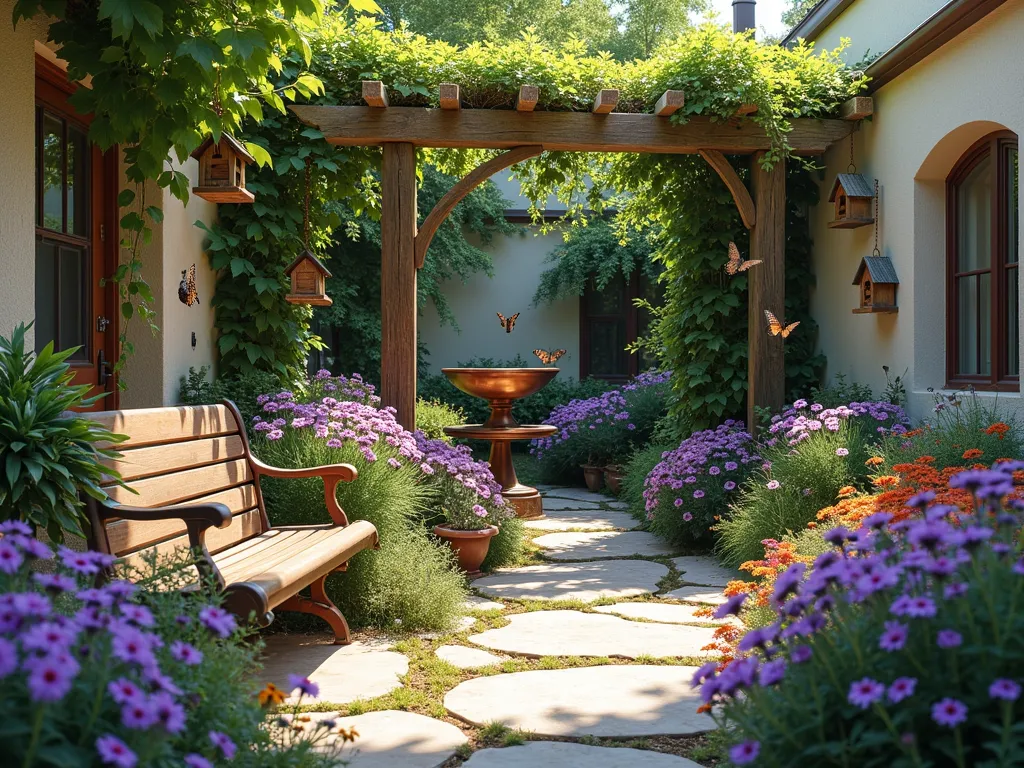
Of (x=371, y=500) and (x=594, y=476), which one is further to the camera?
(x=594, y=476)

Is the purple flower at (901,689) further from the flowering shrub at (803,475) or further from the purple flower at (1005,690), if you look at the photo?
the flowering shrub at (803,475)

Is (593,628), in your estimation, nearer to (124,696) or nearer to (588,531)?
(588,531)

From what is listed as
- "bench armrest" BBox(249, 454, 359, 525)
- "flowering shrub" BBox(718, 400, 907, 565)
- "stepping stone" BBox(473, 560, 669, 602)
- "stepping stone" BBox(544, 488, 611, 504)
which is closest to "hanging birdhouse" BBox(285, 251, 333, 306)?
"bench armrest" BBox(249, 454, 359, 525)

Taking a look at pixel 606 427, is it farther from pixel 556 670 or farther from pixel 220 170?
pixel 556 670

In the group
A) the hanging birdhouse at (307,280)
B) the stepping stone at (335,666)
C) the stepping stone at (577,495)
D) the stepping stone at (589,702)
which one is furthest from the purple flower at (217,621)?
the stepping stone at (577,495)

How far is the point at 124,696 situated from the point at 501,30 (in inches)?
799

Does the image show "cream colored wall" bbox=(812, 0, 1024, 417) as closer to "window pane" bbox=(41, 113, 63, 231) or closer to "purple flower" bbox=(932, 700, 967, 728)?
"purple flower" bbox=(932, 700, 967, 728)

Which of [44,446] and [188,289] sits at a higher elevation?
[188,289]

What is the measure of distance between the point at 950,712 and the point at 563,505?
7284 millimetres

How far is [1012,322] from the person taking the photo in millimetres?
5516

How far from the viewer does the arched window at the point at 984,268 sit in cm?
552

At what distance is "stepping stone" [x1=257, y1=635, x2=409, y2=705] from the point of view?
3465mm

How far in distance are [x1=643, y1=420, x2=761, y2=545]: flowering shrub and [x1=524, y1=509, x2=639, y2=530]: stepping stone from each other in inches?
30.1

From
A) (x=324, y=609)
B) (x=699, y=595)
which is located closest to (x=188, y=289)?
(x=324, y=609)
